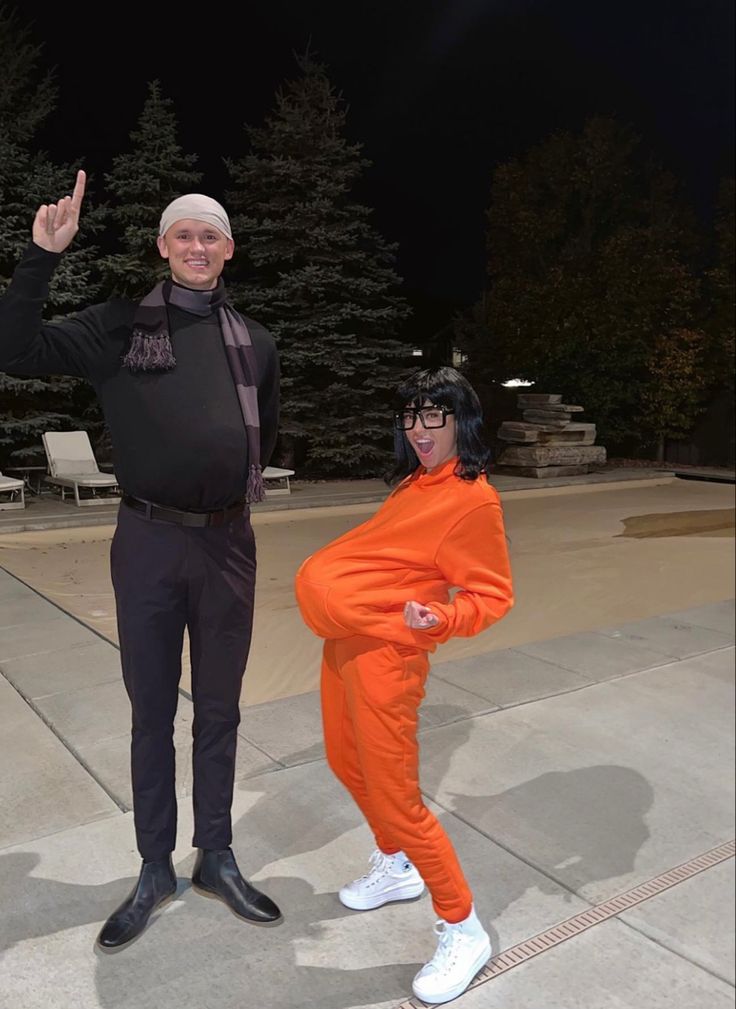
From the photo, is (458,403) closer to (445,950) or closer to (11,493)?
(445,950)

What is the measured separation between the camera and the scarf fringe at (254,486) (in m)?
1.63

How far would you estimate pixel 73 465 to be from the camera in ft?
26.0

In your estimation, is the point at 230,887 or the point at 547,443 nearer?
the point at 230,887

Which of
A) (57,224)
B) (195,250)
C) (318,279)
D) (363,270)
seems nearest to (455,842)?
(195,250)

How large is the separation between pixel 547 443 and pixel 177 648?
32.9 feet

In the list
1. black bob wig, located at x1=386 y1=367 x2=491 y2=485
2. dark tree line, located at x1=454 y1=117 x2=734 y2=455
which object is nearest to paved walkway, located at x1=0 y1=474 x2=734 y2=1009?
black bob wig, located at x1=386 y1=367 x2=491 y2=485

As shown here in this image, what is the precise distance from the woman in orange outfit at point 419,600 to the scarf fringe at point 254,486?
20 centimetres

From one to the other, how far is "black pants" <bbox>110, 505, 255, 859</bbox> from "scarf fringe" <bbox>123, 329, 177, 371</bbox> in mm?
291

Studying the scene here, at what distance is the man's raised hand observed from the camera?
139cm

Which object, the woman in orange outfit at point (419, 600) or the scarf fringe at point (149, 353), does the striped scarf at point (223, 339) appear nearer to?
the scarf fringe at point (149, 353)

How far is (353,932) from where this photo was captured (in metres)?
1.68

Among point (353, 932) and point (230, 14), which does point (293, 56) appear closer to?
point (230, 14)

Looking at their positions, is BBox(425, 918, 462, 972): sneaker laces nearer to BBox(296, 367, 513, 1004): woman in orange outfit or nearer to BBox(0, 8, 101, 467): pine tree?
BBox(296, 367, 513, 1004): woman in orange outfit

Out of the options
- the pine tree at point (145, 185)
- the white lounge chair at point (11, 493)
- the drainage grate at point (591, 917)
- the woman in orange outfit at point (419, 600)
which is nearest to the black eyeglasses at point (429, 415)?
the woman in orange outfit at point (419, 600)
